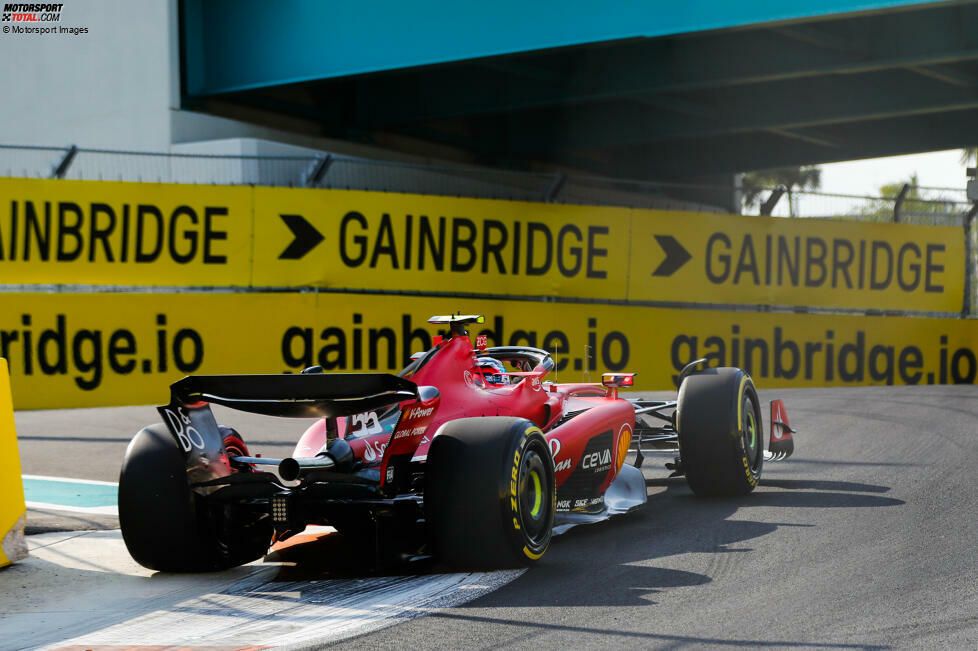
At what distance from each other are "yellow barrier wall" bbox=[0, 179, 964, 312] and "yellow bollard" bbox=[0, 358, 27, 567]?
294 inches

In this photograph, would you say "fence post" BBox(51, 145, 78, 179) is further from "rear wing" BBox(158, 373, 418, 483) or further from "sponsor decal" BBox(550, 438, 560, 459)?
"sponsor decal" BBox(550, 438, 560, 459)

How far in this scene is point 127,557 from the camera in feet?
22.2

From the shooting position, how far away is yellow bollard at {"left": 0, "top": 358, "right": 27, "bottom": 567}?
6.47 meters

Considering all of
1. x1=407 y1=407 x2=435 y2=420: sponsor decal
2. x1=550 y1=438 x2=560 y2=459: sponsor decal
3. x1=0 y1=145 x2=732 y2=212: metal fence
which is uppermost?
x1=0 y1=145 x2=732 y2=212: metal fence

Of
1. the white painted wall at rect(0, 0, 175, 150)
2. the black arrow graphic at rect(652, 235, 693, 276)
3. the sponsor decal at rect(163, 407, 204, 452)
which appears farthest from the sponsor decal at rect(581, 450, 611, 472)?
the white painted wall at rect(0, 0, 175, 150)

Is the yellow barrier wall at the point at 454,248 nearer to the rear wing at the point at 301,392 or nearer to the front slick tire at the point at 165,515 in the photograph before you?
the front slick tire at the point at 165,515

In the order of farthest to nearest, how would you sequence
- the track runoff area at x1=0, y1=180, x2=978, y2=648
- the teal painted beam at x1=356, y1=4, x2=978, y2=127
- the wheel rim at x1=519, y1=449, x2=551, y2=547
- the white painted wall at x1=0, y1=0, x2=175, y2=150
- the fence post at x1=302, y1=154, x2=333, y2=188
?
the white painted wall at x1=0, y1=0, x2=175, y2=150 < the teal painted beam at x1=356, y1=4, x2=978, y2=127 < the fence post at x1=302, y1=154, x2=333, y2=188 < the wheel rim at x1=519, y1=449, x2=551, y2=547 < the track runoff area at x1=0, y1=180, x2=978, y2=648

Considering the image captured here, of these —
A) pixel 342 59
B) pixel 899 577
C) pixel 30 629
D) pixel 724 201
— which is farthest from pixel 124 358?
pixel 724 201

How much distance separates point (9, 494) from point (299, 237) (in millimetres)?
8392

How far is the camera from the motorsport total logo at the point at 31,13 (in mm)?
21062

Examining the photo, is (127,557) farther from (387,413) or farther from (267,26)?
(267,26)

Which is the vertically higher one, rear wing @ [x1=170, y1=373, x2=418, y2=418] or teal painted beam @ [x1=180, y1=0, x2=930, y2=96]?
teal painted beam @ [x1=180, y1=0, x2=930, y2=96]

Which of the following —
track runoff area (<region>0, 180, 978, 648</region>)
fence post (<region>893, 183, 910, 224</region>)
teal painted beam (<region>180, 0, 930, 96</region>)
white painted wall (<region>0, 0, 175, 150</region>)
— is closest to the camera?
track runoff area (<region>0, 180, 978, 648</region>)

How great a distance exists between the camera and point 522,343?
1547 centimetres
